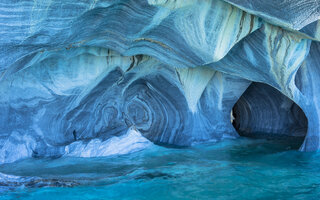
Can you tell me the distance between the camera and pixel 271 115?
796 cm

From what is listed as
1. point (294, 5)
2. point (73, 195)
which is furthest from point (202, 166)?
point (294, 5)

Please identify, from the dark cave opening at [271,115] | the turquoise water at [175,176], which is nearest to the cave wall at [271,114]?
the dark cave opening at [271,115]

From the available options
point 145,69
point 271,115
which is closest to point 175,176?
point 145,69

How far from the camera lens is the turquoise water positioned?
3.20m

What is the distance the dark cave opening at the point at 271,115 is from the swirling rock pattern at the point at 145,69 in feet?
0.10

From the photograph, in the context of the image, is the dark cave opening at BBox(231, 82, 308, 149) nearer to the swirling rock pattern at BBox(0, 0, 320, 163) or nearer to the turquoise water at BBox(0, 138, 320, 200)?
the swirling rock pattern at BBox(0, 0, 320, 163)

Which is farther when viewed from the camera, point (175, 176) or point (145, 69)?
point (145, 69)

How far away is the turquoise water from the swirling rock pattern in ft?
2.13

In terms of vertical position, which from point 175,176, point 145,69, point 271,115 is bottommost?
point 175,176

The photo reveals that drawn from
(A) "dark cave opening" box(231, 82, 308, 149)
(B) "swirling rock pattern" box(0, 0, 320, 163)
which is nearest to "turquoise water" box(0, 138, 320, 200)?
(B) "swirling rock pattern" box(0, 0, 320, 163)

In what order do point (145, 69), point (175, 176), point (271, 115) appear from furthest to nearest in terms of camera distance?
1. point (271, 115)
2. point (145, 69)
3. point (175, 176)

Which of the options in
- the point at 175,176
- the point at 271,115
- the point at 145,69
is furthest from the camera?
the point at 271,115

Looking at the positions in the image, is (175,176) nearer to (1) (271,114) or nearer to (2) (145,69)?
(2) (145,69)

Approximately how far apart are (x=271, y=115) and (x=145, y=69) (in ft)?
11.3
